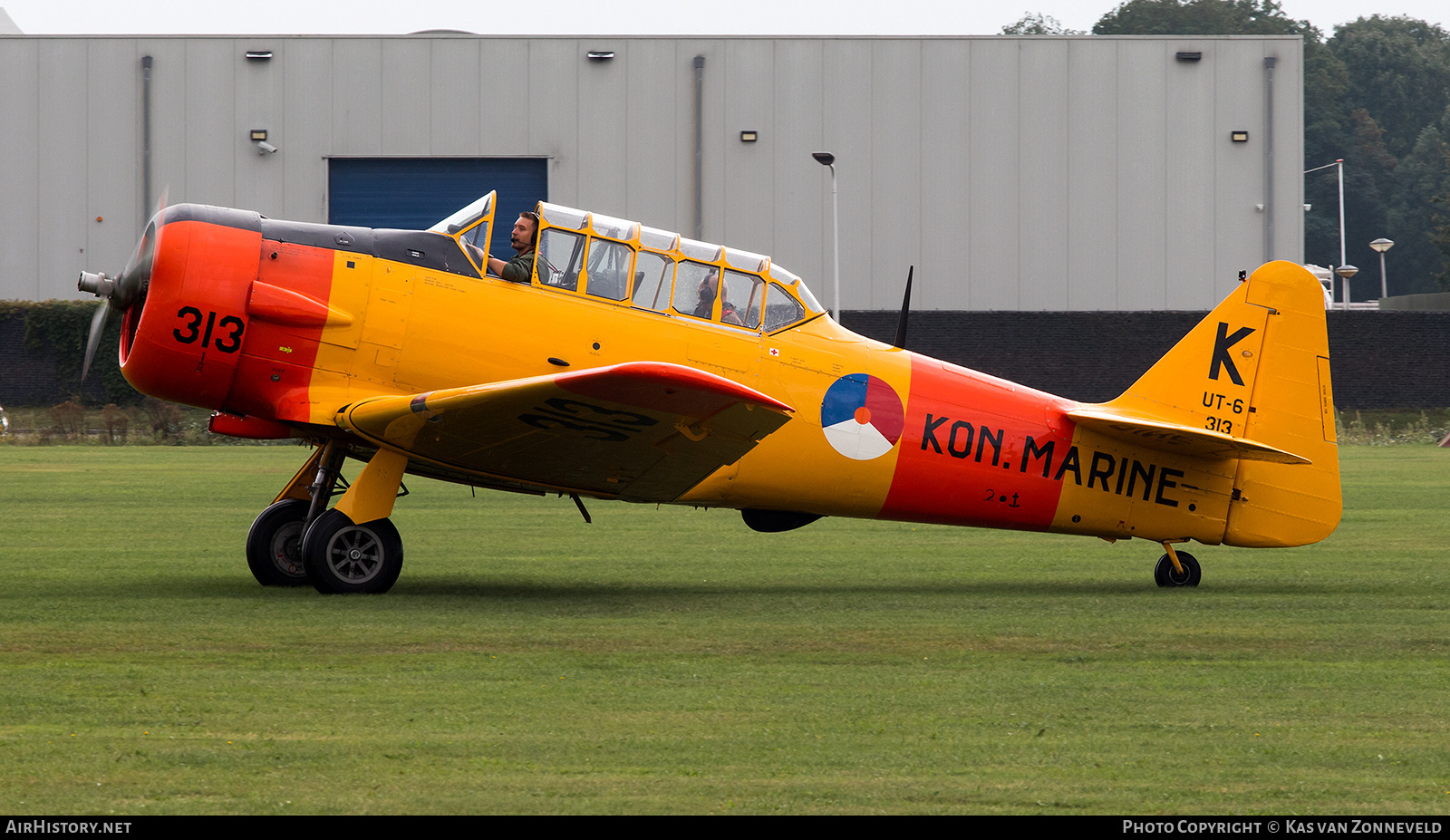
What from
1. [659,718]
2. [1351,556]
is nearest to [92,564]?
[659,718]

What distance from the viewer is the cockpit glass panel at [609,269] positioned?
10492mm

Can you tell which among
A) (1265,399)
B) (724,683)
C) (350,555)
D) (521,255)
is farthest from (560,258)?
(1265,399)

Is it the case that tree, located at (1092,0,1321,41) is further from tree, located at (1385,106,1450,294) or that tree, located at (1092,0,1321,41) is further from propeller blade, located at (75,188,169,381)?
propeller blade, located at (75,188,169,381)

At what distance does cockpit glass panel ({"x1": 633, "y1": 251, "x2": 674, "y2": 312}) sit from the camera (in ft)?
34.6

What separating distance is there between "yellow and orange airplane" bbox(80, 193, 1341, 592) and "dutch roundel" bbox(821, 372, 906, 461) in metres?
0.02

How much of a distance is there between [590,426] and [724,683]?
2723 mm

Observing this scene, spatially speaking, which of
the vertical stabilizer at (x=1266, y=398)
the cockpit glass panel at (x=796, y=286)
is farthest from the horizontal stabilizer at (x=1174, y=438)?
the cockpit glass panel at (x=796, y=286)

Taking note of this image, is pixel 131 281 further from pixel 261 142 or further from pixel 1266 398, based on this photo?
pixel 261 142

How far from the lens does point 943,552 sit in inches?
529

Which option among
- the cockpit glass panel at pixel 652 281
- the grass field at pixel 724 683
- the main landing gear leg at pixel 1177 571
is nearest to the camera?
the grass field at pixel 724 683

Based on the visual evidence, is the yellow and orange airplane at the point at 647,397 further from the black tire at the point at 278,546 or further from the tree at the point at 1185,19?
the tree at the point at 1185,19

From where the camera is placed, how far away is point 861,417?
10922mm

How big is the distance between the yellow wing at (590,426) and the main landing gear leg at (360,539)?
0.22 metres

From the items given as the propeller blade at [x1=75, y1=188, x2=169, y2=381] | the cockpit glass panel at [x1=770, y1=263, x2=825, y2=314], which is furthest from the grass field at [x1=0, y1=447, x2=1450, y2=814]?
the cockpit glass panel at [x1=770, y1=263, x2=825, y2=314]
